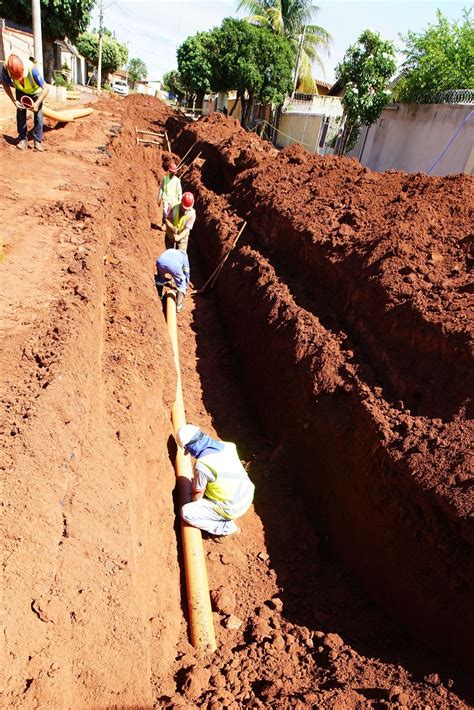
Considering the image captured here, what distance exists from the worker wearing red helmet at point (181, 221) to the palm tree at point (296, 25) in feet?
83.9

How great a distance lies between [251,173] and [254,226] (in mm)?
2271

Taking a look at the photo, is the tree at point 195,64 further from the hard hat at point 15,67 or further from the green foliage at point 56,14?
the hard hat at point 15,67

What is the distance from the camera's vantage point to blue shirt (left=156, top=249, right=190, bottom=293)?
8.44 metres

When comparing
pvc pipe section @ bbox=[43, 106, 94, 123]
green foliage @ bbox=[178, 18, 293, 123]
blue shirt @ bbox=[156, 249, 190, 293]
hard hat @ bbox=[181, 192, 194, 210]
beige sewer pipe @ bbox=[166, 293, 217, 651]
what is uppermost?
green foliage @ bbox=[178, 18, 293, 123]

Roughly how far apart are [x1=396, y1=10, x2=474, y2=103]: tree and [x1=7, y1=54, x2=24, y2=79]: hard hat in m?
17.5

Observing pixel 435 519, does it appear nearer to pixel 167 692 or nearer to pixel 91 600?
pixel 167 692

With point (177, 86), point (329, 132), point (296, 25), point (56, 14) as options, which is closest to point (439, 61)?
point (329, 132)

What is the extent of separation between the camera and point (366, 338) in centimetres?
564

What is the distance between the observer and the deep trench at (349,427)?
12.1 feet

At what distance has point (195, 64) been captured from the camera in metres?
33.0

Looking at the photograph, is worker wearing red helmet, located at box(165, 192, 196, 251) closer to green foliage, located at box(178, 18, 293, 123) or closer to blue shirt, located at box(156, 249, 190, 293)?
blue shirt, located at box(156, 249, 190, 293)

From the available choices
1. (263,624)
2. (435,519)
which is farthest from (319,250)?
(263,624)

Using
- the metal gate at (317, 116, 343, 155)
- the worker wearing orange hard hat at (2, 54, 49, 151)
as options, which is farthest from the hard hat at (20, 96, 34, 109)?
the metal gate at (317, 116, 343, 155)

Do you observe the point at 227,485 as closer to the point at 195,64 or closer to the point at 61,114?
the point at 61,114
